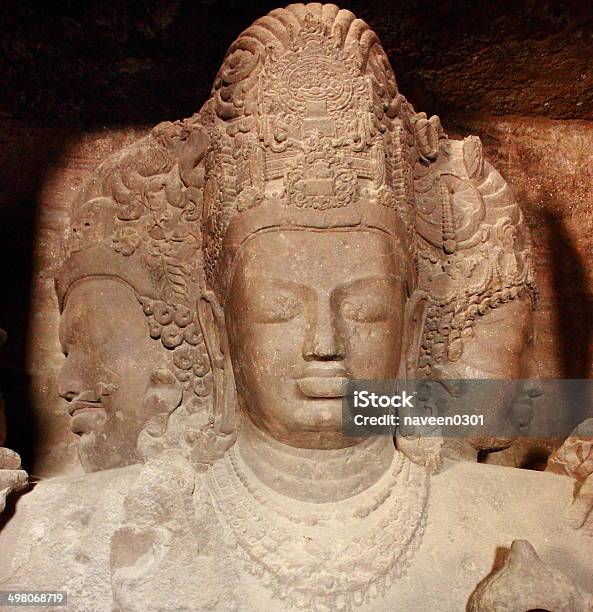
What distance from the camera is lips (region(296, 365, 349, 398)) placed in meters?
2.56

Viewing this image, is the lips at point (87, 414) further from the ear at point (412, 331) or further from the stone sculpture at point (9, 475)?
the ear at point (412, 331)

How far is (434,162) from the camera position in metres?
3.13

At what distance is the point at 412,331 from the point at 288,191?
682 mm

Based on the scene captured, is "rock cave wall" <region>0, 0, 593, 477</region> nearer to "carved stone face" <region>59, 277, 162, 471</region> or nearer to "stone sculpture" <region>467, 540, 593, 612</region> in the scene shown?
"carved stone face" <region>59, 277, 162, 471</region>

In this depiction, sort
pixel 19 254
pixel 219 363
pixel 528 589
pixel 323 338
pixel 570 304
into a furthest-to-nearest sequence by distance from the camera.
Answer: pixel 570 304 → pixel 19 254 → pixel 219 363 → pixel 323 338 → pixel 528 589

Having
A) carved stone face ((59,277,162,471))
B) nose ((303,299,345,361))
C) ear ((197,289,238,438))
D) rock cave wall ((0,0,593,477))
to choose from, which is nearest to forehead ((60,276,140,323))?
carved stone face ((59,277,162,471))

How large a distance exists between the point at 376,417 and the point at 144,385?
0.85m

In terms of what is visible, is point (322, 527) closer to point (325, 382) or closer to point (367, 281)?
point (325, 382)

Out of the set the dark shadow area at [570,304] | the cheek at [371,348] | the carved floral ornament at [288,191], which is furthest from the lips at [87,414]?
the dark shadow area at [570,304]

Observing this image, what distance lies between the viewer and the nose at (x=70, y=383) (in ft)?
9.94

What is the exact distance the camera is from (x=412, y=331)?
9.61 ft

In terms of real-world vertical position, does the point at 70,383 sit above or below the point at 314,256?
below

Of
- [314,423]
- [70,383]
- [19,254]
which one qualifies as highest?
[19,254]
